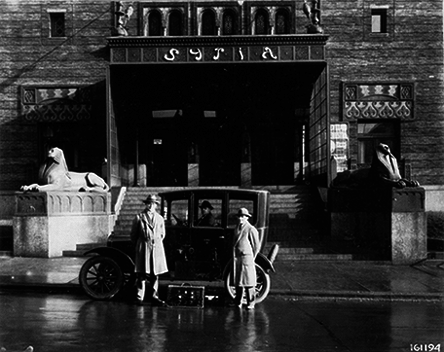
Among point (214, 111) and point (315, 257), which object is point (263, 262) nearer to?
point (315, 257)

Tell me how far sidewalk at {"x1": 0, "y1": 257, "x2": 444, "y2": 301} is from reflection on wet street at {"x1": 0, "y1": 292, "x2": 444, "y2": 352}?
1.61 ft

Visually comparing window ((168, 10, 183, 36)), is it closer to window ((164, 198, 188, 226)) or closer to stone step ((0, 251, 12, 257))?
stone step ((0, 251, 12, 257))

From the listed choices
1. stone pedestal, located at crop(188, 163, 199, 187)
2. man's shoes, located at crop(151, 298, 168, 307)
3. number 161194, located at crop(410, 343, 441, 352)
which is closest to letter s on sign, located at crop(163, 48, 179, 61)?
stone pedestal, located at crop(188, 163, 199, 187)

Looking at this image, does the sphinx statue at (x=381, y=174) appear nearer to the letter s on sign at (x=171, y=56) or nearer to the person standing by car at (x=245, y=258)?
the person standing by car at (x=245, y=258)

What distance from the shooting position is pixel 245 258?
9.33m

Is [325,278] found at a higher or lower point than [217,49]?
lower

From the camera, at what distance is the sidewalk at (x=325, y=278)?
10.4 metres

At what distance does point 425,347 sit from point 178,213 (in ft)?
18.3

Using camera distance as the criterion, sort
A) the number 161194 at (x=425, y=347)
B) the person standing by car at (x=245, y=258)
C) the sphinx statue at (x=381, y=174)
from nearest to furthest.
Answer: the number 161194 at (x=425, y=347) < the person standing by car at (x=245, y=258) < the sphinx statue at (x=381, y=174)

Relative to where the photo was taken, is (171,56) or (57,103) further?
(57,103)

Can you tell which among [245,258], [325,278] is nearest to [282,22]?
[325,278]

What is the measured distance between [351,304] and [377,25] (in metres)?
16.7

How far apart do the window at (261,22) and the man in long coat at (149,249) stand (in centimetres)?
1529

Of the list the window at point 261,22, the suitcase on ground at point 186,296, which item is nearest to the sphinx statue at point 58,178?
the suitcase on ground at point 186,296
